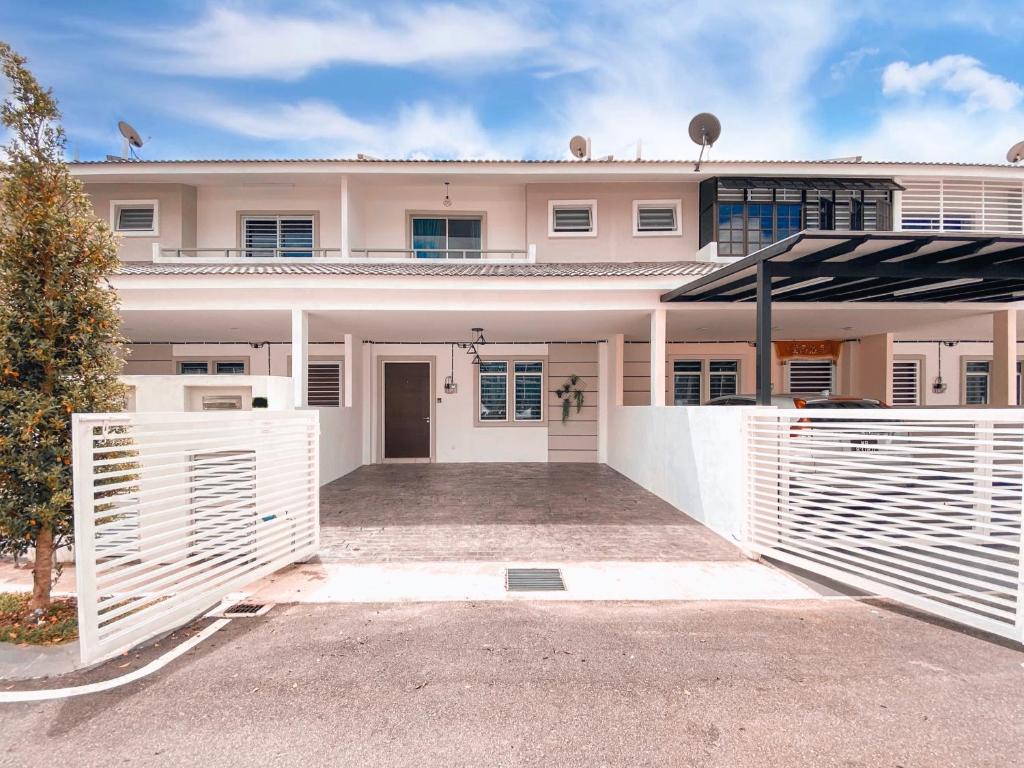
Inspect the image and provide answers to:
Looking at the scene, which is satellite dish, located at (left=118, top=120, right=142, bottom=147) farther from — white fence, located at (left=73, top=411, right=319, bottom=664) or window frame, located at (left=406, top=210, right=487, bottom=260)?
white fence, located at (left=73, top=411, right=319, bottom=664)

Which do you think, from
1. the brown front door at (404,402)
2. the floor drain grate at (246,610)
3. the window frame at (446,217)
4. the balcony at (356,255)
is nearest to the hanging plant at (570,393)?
the balcony at (356,255)

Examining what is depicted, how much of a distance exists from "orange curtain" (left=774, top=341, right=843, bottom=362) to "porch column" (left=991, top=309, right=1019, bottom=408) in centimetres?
317

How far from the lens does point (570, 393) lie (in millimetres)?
11789

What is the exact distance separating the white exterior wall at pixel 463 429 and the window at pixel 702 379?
10.8 ft

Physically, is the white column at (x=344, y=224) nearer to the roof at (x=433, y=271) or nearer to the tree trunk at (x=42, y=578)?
the roof at (x=433, y=271)

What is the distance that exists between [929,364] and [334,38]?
46.7 ft

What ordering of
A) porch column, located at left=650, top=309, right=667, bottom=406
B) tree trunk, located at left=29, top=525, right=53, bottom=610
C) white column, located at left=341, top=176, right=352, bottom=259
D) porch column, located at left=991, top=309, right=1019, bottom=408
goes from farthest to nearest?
white column, located at left=341, top=176, right=352, bottom=259
porch column, located at left=991, top=309, right=1019, bottom=408
porch column, located at left=650, top=309, right=667, bottom=406
tree trunk, located at left=29, top=525, right=53, bottom=610

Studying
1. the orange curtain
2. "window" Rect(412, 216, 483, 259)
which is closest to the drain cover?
"window" Rect(412, 216, 483, 259)

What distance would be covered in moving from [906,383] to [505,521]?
36.6 feet

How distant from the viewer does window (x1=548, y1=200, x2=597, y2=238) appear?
36.1 ft

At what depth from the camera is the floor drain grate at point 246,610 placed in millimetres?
3988

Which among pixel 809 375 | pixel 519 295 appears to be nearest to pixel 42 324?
pixel 519 295

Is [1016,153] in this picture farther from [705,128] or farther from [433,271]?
[433,271]

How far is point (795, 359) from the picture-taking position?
12.0m
